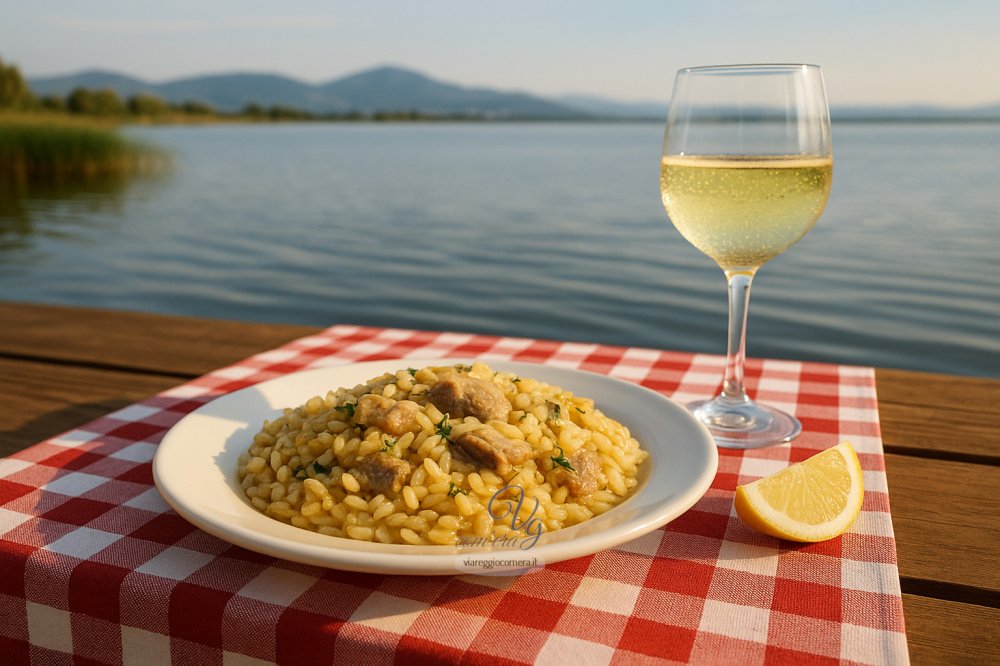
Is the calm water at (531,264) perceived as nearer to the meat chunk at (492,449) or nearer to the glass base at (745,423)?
the glass base at (745,423)

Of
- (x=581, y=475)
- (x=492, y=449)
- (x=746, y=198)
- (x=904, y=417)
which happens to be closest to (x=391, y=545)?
(x=492, y=449)

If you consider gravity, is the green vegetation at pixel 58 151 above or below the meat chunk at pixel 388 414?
above

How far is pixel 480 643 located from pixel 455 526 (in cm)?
18

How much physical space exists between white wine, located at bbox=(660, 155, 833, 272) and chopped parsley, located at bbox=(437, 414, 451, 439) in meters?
0.72

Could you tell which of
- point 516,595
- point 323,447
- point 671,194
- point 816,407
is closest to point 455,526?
point 516,595

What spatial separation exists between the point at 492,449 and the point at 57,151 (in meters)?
22.9

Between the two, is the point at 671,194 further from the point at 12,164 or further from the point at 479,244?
the point at 12,164

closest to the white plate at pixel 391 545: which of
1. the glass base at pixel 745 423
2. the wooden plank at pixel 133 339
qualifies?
the glass base at pixel 745 423

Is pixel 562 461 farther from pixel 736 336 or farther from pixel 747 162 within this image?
pixel 747 162

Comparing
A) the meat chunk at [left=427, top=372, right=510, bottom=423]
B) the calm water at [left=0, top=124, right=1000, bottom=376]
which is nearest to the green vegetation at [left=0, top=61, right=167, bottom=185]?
the calm water at [left=0, top=124, right=1000, bottom=376]

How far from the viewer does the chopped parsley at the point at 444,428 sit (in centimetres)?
121

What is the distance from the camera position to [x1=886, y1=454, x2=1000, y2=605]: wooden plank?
112cm

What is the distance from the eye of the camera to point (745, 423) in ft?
5.32

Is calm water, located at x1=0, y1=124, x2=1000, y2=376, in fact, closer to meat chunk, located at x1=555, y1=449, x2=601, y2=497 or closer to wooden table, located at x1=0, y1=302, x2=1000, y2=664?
wooden table, located at x1=0, y1=302, x2=1000, y2=664
